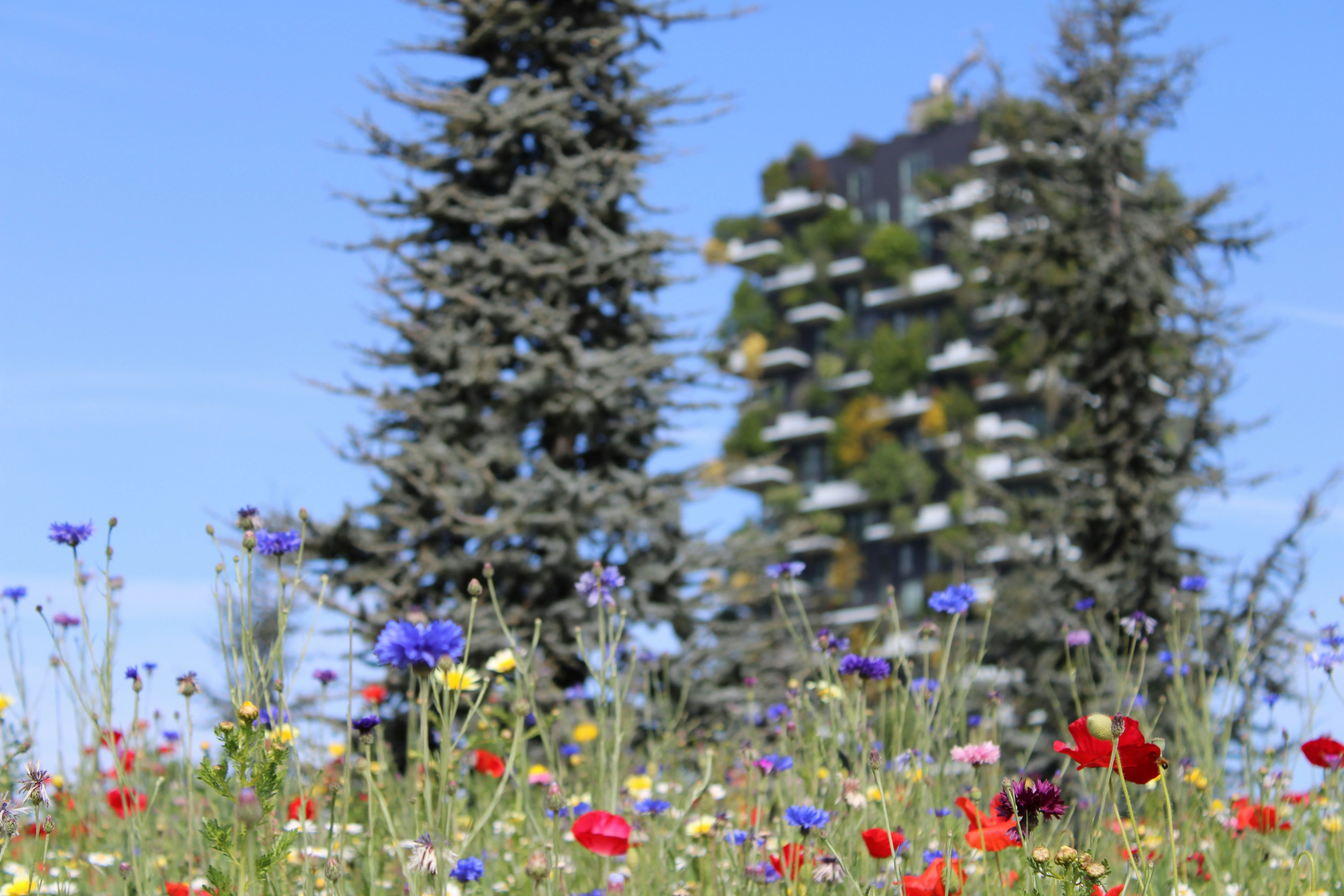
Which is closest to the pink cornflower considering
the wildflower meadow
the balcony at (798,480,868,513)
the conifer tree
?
the wildflower meadow

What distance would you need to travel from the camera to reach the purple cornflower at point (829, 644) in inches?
123

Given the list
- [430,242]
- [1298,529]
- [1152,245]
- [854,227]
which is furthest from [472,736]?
[854,227]

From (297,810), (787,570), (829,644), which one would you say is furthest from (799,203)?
(297,810)

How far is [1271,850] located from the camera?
1912 mm

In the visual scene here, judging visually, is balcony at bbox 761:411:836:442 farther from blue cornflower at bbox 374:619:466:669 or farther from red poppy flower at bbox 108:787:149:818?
blue cornflower at bbox 374:619:466:669

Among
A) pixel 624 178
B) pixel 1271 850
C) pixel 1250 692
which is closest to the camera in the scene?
pixel 1271 850

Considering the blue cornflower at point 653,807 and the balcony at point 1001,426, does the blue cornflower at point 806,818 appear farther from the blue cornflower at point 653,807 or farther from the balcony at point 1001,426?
the balcony at point 1001,426

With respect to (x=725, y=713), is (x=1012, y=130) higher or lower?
higher

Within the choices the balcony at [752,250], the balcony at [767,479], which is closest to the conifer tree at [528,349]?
the balcony at [767,479]

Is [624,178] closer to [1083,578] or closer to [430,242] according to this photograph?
[430,242]

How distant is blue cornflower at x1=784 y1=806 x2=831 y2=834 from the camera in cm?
231

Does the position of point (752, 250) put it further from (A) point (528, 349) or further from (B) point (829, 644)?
(B) point (829, 644)

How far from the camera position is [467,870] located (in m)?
2.14

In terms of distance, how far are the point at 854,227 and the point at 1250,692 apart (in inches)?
1417
